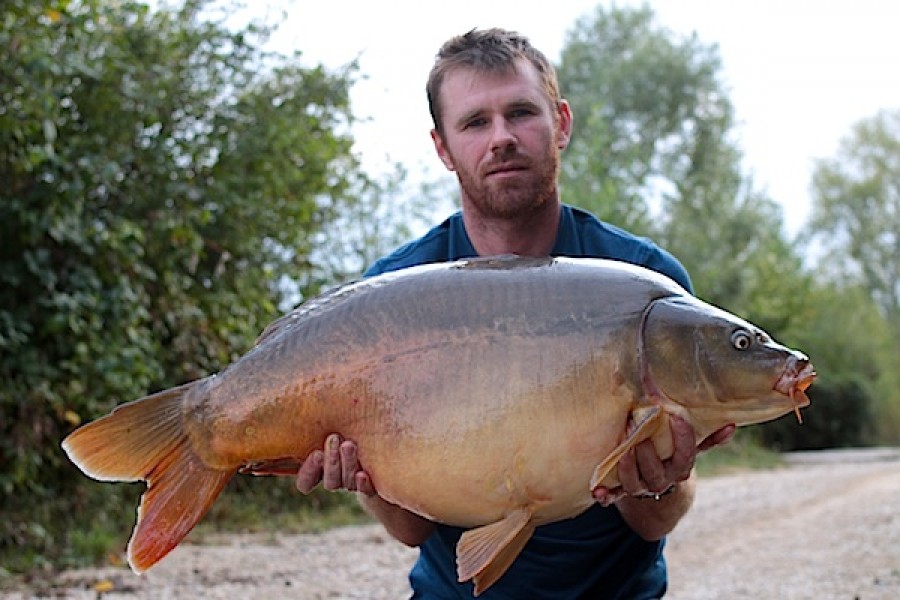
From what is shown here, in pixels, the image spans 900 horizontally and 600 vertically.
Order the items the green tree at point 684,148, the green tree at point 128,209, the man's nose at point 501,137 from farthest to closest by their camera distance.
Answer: the green tree at point 684,148, the green tree at point 128,209, the man's nose at point 501,137

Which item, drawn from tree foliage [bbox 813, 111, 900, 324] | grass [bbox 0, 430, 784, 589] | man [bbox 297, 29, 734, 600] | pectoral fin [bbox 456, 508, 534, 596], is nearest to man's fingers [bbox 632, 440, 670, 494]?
pectoral fin [bbox 456, 508, 534, 596]

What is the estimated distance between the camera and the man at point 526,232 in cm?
243

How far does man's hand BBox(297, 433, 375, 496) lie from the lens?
193 centimetres

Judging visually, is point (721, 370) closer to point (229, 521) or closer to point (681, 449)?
point (681, 449)

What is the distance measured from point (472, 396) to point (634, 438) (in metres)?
0.28

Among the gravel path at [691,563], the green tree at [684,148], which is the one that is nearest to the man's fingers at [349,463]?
the gravel path at [691,563]

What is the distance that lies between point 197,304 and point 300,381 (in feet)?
14.7

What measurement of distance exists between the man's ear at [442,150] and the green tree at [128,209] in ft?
8.81

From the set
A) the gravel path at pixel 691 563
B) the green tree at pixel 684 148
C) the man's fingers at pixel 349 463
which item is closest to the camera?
the man's fingers at pixel 349 463

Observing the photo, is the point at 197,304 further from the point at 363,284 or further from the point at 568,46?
the point at 568,46

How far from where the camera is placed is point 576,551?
8.01ft

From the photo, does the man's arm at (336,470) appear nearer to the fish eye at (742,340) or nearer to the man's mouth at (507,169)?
the fish eye at (742,340)

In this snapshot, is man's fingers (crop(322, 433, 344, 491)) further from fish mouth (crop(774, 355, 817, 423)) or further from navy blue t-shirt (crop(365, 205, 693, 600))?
fish mouth (crop(774, 355, 817, 423))

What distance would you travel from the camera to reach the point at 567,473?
1.78m
